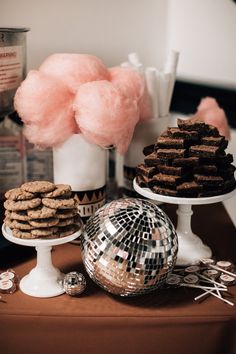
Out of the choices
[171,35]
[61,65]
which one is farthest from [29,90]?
[171,35]

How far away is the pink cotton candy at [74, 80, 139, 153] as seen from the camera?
73 cm

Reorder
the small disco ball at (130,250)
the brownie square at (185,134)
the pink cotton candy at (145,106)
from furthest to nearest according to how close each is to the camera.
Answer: the pink cotton candy at (145,106) < the brownie square at (185,134) < the small disco ball at (130,250)

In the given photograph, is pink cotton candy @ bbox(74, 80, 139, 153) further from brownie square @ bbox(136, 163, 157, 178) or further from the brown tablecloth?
the brown tablecloth

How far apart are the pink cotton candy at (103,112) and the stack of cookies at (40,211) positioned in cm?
12

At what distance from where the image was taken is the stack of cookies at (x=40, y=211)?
0.64 metres

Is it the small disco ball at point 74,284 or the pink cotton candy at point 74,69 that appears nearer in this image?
the small disco ball at point 74,284

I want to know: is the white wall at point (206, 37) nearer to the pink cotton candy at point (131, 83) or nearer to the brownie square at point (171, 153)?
the pink cotton candy at point (131, 83)

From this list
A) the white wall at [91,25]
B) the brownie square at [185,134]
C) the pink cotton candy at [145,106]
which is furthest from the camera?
the white wall at [91,25]

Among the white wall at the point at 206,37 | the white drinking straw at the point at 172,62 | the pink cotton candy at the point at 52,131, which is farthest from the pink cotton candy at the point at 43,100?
the white wall at the point at 206,37

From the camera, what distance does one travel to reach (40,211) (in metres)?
0.64

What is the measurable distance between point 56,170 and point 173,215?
0.92 ft

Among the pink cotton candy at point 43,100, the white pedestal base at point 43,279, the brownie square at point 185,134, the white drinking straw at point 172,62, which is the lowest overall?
the white pedestal base at point 43,279

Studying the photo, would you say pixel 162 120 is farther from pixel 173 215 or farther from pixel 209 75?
pixel 209 75

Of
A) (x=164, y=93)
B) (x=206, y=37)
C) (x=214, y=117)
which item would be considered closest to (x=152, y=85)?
(x=164, y=93)
